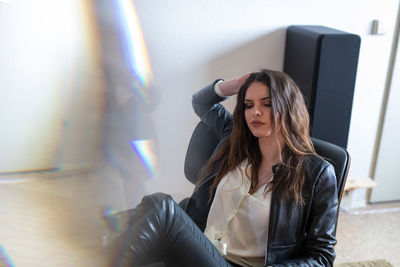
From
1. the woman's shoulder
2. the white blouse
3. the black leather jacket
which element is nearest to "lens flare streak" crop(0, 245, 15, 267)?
the white blouse

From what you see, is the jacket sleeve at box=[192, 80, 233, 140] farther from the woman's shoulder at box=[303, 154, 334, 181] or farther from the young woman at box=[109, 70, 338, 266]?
the woman's shoulder at box=[303, 154, 334, 181]

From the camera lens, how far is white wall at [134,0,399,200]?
1985 millimetres

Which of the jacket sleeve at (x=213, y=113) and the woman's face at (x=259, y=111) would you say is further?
the jacket sleeve at (x=213, y=113)

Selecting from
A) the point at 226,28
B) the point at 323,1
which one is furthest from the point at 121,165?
the point at 323,1

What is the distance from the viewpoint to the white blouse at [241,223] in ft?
4.41

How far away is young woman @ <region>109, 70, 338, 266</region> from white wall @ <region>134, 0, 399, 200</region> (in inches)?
23.3

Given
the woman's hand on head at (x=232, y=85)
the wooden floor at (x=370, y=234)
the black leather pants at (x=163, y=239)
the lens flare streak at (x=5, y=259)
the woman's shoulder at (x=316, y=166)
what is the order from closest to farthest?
the black leather pants at (x=163, y=239) < the woman's shoulder at (x=316, y=166) < the woman's hand on head at (x=232, y=85) < the lens flare streak at (x=5, y=259) < the wooden floor at (x=370, y=234)

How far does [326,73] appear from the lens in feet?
6.30

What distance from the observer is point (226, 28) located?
2.06m

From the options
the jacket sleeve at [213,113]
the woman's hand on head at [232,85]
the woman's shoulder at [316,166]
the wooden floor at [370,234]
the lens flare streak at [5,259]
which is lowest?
the wooden floor at [370,234]

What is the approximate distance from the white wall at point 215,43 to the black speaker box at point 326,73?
123 mm

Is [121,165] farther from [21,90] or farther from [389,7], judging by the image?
[389,7]

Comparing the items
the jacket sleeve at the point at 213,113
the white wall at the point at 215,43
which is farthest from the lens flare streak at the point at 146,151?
the jacket sleeve at the point at 213,113

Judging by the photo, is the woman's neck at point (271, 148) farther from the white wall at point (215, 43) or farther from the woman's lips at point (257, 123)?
the white wall at point (215, 43)
